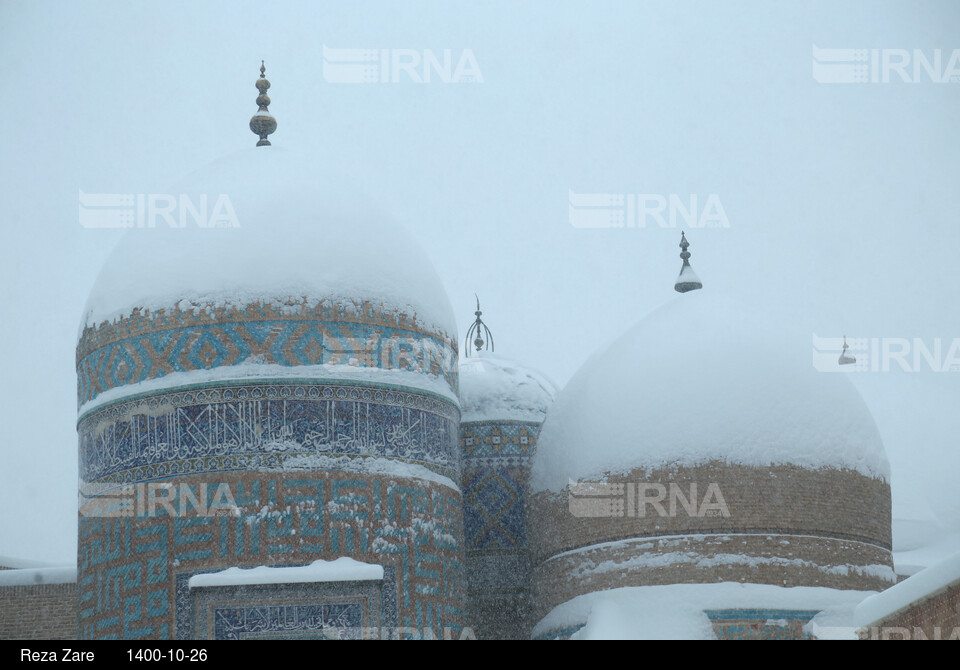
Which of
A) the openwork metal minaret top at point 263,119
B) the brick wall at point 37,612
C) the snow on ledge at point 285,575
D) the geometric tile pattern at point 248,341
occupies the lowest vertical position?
the brick wall at point 37,612

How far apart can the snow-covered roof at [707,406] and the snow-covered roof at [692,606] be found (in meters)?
1.19

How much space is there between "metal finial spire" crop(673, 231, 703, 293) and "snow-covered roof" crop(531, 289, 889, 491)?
682 mm

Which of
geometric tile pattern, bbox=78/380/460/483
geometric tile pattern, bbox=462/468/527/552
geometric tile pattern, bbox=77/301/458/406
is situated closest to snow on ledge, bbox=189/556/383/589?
geometric tile pattern, bbox=78/380/460/483

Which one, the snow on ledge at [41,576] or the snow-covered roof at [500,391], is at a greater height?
the snow-covered roof at [500,391]

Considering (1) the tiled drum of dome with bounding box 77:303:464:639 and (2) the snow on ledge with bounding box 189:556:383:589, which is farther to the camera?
(1) the tiled drum of dome with bounding box 77:303:464:639

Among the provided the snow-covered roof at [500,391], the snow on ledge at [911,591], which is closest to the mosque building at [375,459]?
the snow on ledge at [911,591]

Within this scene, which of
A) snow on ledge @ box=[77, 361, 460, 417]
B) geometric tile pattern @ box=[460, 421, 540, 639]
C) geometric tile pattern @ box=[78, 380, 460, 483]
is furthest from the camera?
geometric tile pattern @ box=[460, 421, 540, 639]

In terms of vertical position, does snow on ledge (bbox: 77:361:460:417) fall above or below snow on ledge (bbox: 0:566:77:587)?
above

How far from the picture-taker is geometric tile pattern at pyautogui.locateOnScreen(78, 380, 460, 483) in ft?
45.9

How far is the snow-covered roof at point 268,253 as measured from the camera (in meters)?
14.6

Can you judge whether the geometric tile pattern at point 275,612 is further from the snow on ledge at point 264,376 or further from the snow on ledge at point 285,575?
the snow on ledge at point 264,376

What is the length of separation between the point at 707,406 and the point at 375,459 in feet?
10.7

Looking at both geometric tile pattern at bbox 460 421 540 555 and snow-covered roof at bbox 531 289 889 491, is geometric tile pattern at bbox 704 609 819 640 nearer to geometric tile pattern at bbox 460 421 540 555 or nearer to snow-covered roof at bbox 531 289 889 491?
snow-covered roof at bbox 531 289 889 491
